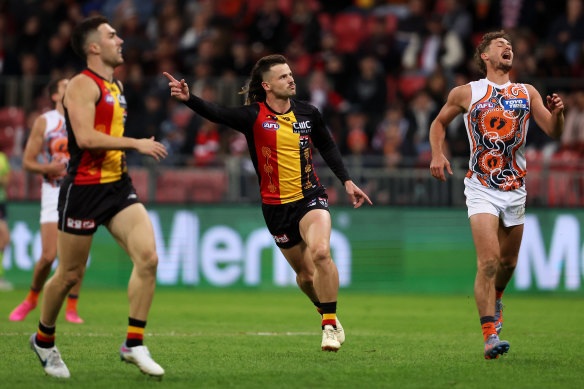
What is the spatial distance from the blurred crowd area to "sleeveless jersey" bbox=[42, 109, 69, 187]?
236 inches

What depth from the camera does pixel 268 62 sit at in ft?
30.7

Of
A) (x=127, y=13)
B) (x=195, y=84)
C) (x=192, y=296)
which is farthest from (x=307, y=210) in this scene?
(x=127, y=13)

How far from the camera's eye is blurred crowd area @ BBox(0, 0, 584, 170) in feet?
61.6

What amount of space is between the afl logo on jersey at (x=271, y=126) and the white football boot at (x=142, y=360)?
9.40ft

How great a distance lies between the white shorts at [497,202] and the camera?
867cm

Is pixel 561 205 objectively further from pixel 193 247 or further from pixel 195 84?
pixel 195 84

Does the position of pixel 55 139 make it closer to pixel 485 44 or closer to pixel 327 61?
pixel 485 44

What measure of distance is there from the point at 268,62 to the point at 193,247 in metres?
8.02

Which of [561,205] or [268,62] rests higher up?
[268,62]

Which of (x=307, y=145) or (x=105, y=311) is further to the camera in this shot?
(x=105, y=311)

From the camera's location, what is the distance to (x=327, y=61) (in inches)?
826

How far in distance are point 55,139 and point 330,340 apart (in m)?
4.88

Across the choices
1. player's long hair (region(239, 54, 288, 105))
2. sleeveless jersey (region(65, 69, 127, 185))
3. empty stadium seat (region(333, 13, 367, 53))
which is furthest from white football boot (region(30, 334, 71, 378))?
empty stadium seat (region(333, 13, 367, 53))

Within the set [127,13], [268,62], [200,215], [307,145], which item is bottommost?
[200,215]
